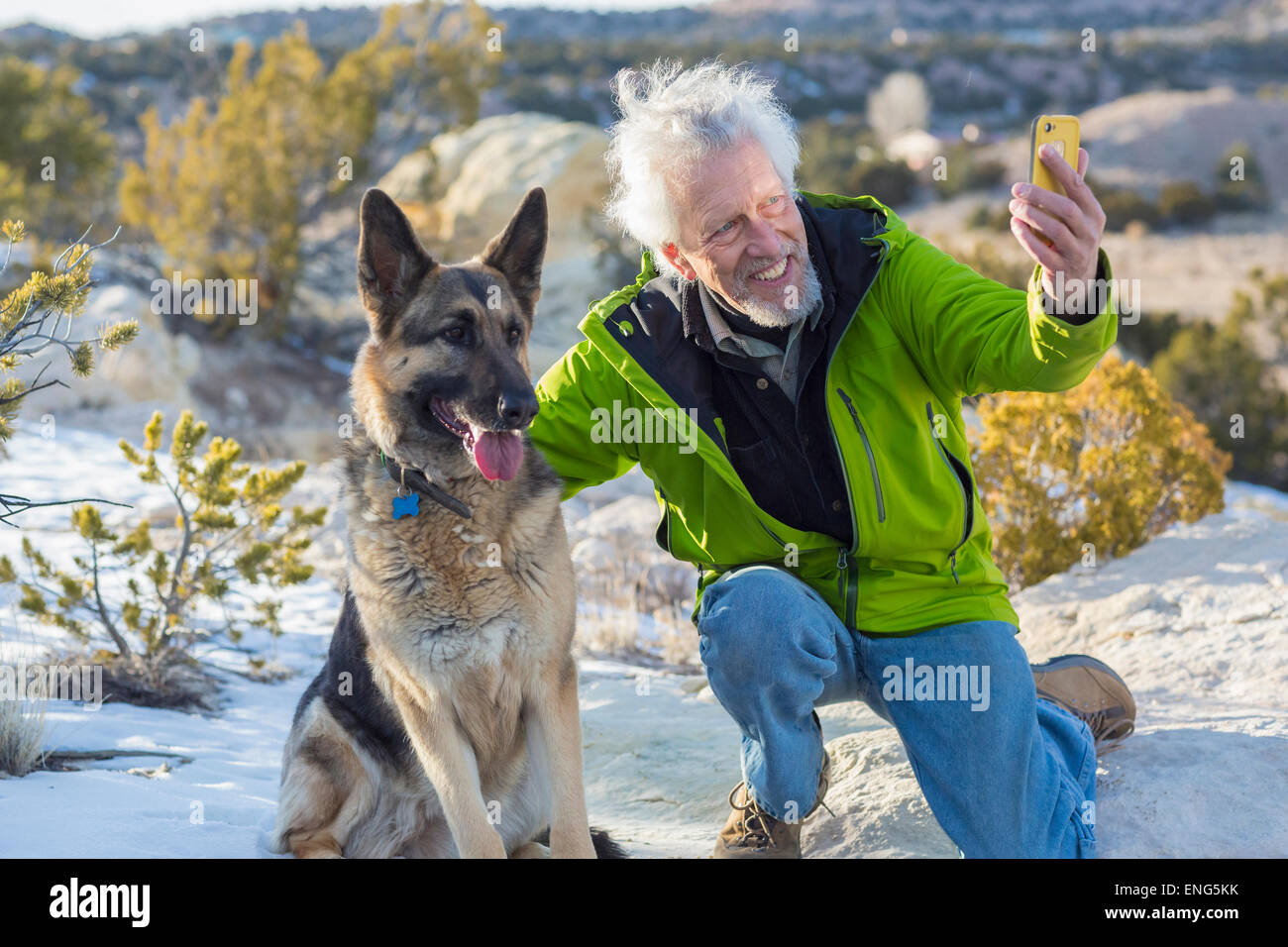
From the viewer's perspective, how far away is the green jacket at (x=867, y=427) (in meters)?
3.08

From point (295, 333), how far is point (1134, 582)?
37.1 feet

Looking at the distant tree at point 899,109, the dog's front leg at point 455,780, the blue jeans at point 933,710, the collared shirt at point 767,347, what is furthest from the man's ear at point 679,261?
the distant tree at point 899,109

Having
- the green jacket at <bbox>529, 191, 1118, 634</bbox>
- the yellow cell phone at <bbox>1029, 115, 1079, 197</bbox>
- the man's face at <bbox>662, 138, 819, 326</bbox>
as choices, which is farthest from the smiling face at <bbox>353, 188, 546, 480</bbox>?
the yellow cell phone at <bbox>1029, 115, 1079, 197</bbox>

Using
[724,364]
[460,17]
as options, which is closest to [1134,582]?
[724,364]

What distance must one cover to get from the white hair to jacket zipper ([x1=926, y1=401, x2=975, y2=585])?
31.6 inches

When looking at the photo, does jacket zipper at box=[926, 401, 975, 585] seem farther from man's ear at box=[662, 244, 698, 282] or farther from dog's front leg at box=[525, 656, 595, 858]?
dog's front leg at box=[525, 656, 595, 858]

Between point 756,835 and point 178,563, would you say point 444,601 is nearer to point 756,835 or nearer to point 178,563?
point 756,835

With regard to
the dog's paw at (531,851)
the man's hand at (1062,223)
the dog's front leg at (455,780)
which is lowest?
the dog's paw at (531,851)

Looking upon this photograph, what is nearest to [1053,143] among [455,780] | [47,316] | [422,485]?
[422,485]

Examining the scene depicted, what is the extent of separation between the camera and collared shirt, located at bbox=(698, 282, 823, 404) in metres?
3.21

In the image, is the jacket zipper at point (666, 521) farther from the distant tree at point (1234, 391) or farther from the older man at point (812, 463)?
the distant tree at point (1234, 391)

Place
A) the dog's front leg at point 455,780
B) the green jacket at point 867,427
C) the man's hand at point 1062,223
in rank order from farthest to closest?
the green jacket at point 867,427 < the dog's front leg at point 455,780 < the man's hand at point 1062,223

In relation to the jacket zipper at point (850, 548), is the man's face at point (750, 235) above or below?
above

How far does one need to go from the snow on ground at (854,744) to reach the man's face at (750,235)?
62.9 inches
